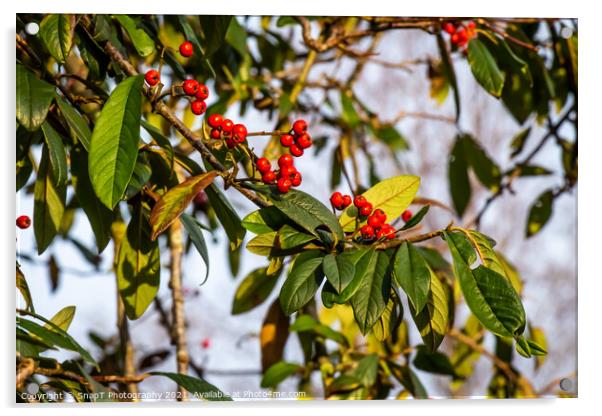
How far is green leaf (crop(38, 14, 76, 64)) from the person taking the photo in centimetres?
92

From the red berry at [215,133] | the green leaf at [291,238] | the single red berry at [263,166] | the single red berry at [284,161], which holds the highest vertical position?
the red berry at [215,133]

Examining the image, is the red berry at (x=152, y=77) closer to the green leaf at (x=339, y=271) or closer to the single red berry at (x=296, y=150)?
the single red berry at (x=296, y=150)

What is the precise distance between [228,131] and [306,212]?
118 millimetres

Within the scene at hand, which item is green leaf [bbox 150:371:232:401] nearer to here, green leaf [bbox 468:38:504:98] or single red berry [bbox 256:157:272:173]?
single red berry [bbox 256:157:272:173]

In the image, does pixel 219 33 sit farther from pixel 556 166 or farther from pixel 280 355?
pixel 556 166

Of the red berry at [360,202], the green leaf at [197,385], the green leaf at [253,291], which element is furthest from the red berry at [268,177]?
the green leaf at [253,291]

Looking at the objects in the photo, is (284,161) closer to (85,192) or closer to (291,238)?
(291,238)

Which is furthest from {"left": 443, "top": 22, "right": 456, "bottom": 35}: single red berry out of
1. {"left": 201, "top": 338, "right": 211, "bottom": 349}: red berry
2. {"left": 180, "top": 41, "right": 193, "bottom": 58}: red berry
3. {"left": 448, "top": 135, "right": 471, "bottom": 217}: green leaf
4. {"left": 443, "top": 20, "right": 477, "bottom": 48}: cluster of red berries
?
{"left": 201, "top": 338, "right": 211, "bottom": 349}: red berry

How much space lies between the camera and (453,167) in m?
1.82

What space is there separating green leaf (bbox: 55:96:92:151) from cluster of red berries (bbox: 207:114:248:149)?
14 centimetres

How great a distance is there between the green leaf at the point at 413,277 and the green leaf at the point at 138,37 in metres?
0.40

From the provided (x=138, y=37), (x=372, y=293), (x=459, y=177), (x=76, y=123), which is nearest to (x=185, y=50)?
(x=138, y=37)

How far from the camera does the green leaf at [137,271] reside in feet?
3.51
